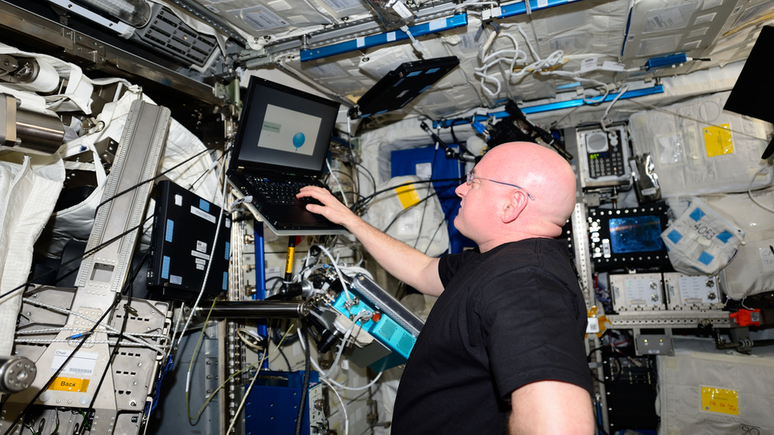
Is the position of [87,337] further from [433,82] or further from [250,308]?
[433,82]

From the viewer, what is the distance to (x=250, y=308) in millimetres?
1783

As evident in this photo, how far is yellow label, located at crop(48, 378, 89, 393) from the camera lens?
1268 mm

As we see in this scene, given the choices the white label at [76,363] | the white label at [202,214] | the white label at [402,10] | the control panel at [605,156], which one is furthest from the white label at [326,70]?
the control panel at [605,156]

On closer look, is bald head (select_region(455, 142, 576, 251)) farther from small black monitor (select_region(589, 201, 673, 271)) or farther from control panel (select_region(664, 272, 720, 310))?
control panel (select_region(664, 272, 720, 310))

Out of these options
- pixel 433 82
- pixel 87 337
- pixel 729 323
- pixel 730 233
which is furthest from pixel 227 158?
pixel 729 323

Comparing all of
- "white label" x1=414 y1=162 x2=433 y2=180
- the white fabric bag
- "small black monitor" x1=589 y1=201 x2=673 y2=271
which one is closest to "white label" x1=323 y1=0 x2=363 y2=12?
"white label" x1=414 y1=162 x2=433 y2=180

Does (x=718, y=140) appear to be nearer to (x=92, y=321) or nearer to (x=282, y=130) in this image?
(x=282, y=130)

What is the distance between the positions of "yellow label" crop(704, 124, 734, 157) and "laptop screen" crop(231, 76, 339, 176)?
2.35 m

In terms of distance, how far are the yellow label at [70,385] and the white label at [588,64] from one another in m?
2.65

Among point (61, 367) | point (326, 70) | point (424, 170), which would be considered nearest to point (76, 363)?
point (61, 367)

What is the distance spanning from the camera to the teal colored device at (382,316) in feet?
6.05

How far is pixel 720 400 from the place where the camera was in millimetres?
2527

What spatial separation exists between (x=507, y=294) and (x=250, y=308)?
123 cm

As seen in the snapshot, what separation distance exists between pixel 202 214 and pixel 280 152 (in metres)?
0.49
